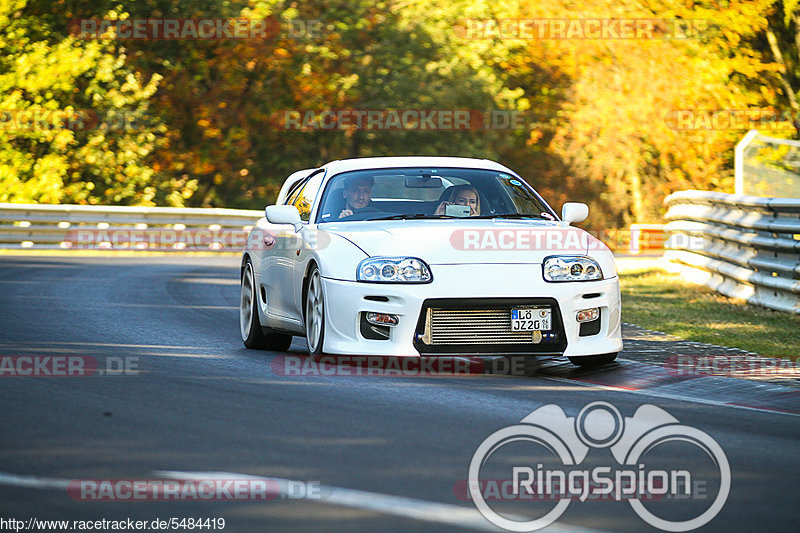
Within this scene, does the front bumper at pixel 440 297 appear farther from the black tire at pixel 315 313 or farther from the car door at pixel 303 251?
the car door at pixel 303 251

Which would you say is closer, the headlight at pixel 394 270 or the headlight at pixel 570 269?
the headlight at pixel 394 270

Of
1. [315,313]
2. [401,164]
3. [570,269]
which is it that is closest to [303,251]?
[315,313]

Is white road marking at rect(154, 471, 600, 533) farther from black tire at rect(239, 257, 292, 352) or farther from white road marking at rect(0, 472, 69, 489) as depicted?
black tire at rect(239, 257, 292, 352)

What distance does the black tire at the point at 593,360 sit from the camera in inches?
375

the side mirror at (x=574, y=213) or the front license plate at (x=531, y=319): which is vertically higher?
the side mirror at (x=574, y=213)

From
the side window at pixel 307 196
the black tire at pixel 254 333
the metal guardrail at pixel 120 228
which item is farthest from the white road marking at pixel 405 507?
the metal guardrail at pixel 120 228

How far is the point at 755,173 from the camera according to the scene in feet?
51.1

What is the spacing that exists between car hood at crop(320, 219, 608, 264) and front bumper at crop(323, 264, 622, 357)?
11cm

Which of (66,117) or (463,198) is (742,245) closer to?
(463,198)

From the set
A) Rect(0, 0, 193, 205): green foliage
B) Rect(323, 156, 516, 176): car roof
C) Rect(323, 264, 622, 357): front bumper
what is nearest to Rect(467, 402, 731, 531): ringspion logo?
Rect(323, 264, 622, 357): front bumper

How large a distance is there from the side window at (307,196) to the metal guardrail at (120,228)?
17.1 m

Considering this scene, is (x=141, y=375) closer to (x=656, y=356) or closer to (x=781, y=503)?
(x=656, y=356)

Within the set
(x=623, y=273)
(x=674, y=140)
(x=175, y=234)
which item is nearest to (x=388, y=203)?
(x=623, y=273)

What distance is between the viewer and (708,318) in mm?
13039
